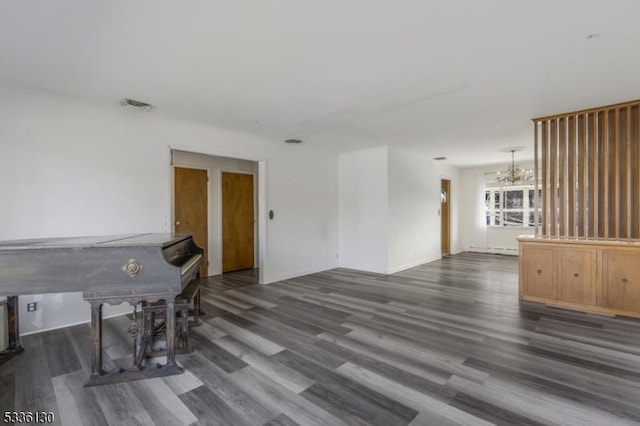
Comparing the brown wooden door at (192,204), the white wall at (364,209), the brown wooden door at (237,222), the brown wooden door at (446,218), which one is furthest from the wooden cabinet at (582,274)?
the brown wooden door at (192,204)

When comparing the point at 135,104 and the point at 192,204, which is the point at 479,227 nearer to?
the point at 192,204

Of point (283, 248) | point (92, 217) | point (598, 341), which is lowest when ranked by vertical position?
point (598, 341)

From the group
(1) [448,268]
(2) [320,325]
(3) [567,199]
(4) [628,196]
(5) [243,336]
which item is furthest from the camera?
(1) [448,268]

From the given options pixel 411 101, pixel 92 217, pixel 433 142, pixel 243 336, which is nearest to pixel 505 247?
pixel 433 142

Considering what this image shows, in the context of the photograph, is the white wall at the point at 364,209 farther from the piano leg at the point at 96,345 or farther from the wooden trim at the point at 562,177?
the piano leg at the point at 96,345

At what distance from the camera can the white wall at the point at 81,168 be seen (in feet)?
10.1

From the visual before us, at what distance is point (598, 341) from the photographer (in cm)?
286

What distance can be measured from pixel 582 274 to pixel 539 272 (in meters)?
0.43

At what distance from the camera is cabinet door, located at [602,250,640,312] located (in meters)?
3.47

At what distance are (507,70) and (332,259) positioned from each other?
459 cm

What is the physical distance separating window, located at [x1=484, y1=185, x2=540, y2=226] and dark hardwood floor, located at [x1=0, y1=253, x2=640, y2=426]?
5.04 metres

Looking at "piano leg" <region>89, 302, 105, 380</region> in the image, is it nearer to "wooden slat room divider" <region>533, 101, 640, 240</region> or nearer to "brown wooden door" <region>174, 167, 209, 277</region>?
"brown wooden door" <region>174, 167, 209, 277</region>

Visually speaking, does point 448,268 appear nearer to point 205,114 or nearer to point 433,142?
point 433,142

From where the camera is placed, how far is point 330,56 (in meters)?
2.47
